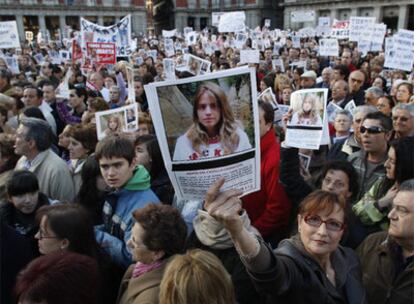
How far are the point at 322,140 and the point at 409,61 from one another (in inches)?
221

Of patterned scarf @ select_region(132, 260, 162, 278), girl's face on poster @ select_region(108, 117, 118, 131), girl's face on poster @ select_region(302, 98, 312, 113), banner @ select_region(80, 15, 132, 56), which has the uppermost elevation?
banner @ select_region(80, 15, 132, 56)

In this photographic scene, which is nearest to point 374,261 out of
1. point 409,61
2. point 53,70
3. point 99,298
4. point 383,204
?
point 383,204

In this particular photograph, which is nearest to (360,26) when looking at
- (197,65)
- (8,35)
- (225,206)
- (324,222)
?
(197,65)

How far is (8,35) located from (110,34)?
2615 millimetres

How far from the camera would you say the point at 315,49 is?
1764cm

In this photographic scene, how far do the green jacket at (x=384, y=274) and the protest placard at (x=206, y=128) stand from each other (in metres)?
1.11

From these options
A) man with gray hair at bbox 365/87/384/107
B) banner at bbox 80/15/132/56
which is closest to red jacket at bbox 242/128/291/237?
man with gray hair at bbox 365/87/384/107

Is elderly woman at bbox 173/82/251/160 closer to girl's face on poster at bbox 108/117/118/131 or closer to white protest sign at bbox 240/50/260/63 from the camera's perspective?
girl's face on poster at bbox 108/117/118/131

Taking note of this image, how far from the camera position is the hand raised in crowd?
1.70m

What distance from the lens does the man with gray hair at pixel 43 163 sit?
364 cm

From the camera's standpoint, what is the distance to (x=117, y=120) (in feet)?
15.5

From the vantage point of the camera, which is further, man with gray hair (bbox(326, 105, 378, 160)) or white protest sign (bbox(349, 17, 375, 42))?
white protest sign (bbox(349, 17, 375, 42))

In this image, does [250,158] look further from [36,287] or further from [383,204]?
[383,204]

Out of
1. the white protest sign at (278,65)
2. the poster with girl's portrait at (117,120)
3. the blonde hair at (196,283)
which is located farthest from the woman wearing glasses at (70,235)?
the white protest sign at (278,65)
